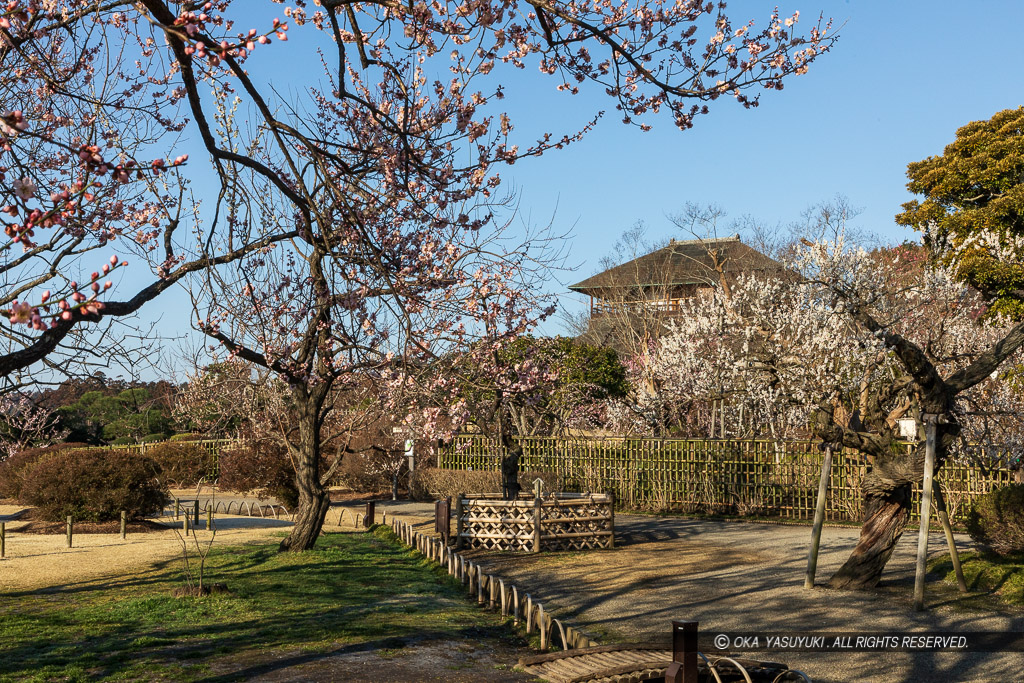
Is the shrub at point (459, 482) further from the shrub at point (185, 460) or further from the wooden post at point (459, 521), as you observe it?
the shrub at point (185, 460)

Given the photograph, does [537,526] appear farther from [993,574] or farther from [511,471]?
[993,574]

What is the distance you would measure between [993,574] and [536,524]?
6915 mm

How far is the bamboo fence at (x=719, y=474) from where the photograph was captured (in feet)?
60.7

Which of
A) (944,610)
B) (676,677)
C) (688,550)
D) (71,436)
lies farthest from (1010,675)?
(71,436)

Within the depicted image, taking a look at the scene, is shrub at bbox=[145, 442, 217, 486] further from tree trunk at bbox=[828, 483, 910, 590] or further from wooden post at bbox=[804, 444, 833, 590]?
tree trunk at bbox=[828, 483, 910, 590]

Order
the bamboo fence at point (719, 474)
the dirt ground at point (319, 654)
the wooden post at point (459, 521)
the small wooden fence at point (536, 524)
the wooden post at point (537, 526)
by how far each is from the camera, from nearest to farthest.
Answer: the dirt ground at point (319, 654) < the wooden post at point (537, 526) < the small wooden fence at point (536, 524) < the wooden post at point (459, 521) < the bamboo fence at point (719, 474)

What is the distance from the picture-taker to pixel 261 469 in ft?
64.1

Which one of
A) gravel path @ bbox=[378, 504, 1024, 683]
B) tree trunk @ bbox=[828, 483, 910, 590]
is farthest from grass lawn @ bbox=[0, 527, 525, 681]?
tree trunk @ bbox=[828, 483, 910, 590]

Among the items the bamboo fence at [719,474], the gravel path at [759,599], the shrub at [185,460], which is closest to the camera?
the gravel path at [759,599]

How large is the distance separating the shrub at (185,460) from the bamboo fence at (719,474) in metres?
9.56

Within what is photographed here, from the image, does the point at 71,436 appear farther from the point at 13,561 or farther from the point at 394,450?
the point at 13,561

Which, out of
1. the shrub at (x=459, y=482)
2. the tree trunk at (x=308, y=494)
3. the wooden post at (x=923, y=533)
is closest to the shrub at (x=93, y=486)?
the tree trunk at (x=308, y=494)

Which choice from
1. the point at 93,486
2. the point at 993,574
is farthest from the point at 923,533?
the point at 93,486

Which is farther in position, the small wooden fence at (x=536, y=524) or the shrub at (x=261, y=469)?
the shrub at (x=261, y=469)
